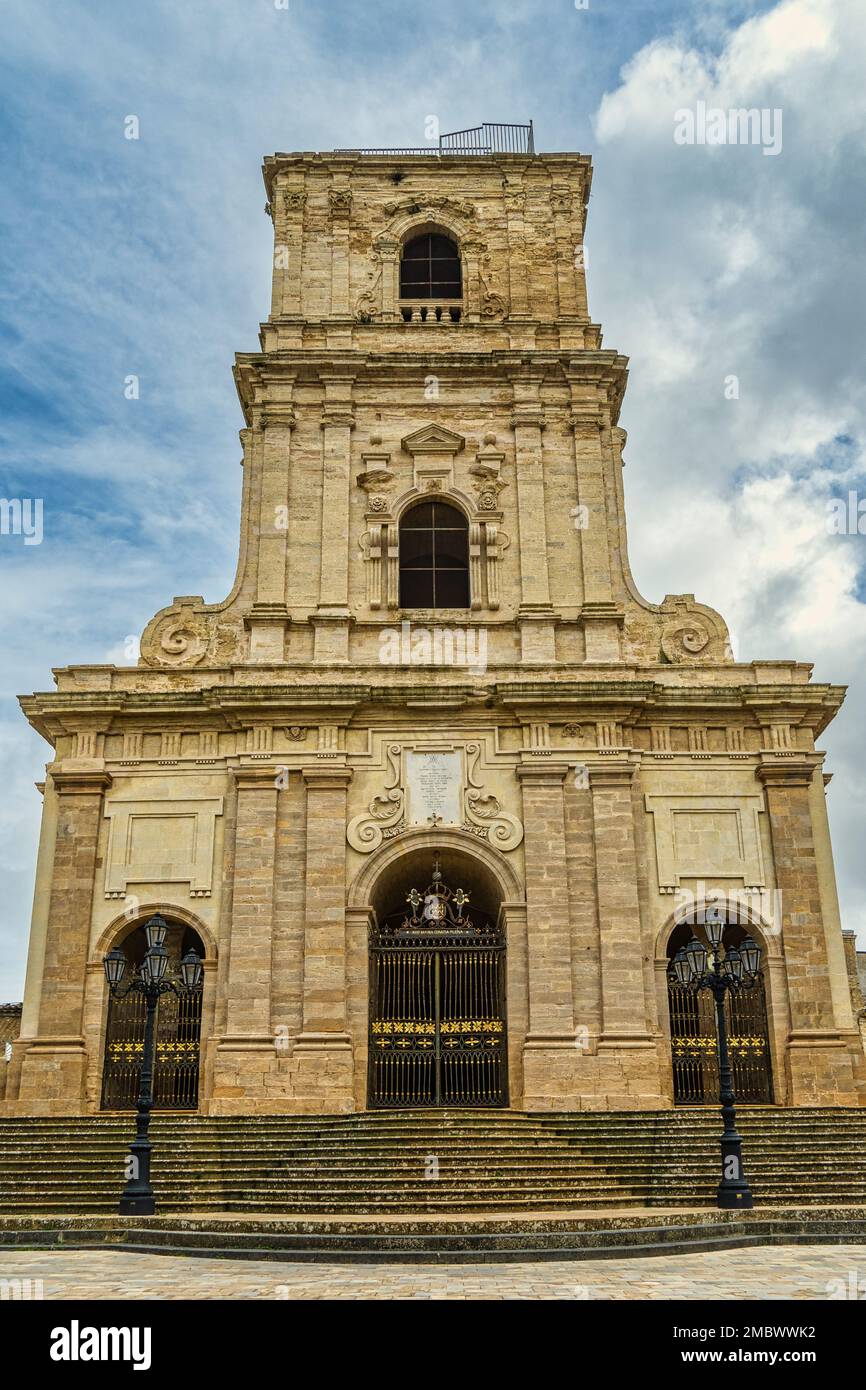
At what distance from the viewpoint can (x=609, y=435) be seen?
84.2 feet

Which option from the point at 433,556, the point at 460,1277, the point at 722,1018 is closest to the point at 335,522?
the point at 433,556

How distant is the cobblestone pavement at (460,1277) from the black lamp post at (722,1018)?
2.42 m

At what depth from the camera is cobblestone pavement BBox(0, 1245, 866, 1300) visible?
30.9 feet

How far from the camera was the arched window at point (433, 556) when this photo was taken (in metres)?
24.9

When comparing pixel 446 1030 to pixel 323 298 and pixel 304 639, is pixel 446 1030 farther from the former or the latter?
pixel 323 298

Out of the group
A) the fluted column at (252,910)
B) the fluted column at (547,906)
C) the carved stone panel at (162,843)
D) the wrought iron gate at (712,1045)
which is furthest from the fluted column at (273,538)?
the wrought iron gate at (712,1045)

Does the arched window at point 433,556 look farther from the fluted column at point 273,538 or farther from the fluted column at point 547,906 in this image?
the fluted column at point 547,906

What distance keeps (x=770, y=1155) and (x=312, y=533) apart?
44.8 feet

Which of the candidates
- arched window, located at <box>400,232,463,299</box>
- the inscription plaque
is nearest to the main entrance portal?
the inscription plaque

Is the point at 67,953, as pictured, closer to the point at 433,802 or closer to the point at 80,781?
the point at 80,781

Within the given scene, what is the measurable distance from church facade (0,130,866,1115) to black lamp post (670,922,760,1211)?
3.62 m
